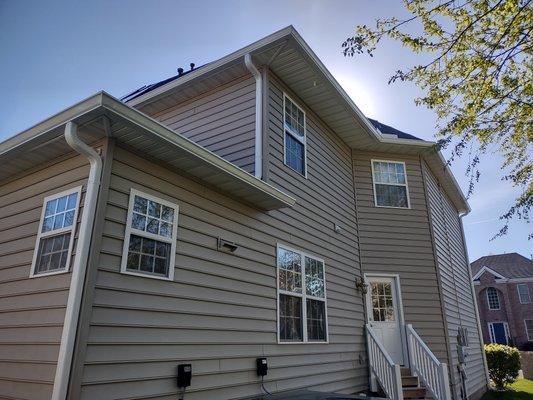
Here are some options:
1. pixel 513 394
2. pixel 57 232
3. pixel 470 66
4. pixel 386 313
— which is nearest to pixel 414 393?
pixel 386 313

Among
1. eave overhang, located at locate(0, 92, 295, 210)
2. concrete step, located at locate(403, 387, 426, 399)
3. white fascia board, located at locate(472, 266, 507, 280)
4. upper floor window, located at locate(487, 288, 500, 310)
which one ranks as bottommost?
concrete step, located at locate(403, 387, 426, 399)

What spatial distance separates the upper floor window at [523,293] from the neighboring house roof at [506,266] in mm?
691

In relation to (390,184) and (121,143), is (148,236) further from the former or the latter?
(390,184)

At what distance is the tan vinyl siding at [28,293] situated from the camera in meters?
3.43

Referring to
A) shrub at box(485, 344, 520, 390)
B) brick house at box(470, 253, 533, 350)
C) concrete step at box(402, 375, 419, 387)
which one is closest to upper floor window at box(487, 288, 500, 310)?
brick house at box(470, 253, 533, 350)

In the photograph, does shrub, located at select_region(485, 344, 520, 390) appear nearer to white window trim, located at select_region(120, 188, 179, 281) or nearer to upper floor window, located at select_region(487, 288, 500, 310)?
white window trim, located at select_region(120, 188, 179, 281)

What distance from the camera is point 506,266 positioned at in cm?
3167

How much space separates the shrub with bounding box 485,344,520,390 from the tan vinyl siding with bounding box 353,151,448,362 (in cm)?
673

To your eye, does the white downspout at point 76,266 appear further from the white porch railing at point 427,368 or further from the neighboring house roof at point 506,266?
the neighboring house roof at point 506,266

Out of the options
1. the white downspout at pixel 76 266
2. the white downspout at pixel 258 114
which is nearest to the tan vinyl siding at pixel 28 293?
the white downspout at pixel 76 266

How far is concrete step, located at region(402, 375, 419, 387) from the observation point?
25.0 feet

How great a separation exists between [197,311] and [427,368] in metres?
5.23

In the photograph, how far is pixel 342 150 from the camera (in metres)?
9.21

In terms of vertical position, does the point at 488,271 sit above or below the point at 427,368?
above
